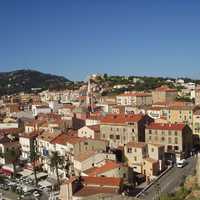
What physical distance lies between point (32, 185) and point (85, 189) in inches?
567

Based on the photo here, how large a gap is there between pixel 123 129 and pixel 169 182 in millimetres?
17404

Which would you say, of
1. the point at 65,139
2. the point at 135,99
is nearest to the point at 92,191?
the point at 65,139

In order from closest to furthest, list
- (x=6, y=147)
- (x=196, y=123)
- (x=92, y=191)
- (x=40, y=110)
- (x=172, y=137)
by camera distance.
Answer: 1. (x=92, y=191)
2. (x=172, y=137)
3. (x=196, y=123)
4. (x=6, y=147)
5. (x=40, y=110)

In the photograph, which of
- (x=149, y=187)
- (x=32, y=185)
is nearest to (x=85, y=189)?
(x=149, y=187)

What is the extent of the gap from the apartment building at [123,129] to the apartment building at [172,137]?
5.33 ft

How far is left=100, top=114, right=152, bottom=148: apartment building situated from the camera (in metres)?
64.2

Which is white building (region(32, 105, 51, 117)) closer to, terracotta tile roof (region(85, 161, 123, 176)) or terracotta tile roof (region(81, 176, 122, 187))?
terracotta tile roof (region(85, 161, 123, 176))

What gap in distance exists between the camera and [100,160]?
178ft

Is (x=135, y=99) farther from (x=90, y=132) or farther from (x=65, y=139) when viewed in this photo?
(x=65, y=139)

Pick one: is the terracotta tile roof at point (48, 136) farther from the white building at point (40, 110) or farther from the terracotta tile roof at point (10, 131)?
the white building at point (40, 110)

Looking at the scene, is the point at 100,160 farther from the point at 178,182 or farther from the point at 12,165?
the point at 12,165

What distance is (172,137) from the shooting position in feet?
202

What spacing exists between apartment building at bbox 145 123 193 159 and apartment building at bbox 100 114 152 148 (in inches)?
63.9

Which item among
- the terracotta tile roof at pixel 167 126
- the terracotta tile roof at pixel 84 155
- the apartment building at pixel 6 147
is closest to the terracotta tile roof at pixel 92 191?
the terracotta tile roof at pixel 84 155
